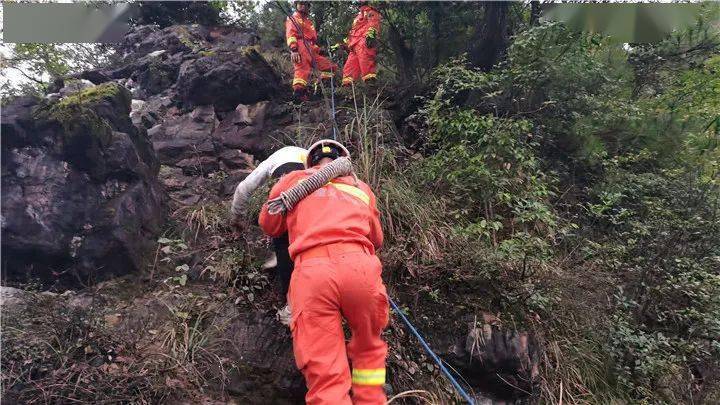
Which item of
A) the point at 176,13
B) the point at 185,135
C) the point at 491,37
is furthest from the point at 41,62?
the point at 491,37

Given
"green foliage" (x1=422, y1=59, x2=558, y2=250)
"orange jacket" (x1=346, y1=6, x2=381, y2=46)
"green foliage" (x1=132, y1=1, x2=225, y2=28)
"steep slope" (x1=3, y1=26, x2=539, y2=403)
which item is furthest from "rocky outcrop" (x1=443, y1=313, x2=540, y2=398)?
"green foliage" (x1=132, y1=1, x2=225, y2=28)

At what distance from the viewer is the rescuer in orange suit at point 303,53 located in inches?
250

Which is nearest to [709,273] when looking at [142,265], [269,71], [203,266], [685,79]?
[685,79]

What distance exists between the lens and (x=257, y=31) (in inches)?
331

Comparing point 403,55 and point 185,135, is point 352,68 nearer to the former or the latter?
point 403,55

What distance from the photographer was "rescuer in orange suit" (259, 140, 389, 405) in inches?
101

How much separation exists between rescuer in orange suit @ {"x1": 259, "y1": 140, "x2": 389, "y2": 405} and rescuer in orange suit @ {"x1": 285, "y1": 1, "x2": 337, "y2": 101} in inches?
149

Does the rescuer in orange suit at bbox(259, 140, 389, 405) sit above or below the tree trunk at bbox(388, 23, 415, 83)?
below

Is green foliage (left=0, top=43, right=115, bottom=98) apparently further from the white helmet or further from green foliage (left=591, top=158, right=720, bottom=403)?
green foliage (left=591, top=158, right=720, bottom=403)

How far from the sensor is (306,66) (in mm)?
6547

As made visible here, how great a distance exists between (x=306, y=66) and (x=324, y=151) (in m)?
3.67

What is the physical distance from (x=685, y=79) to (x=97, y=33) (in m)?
6.60

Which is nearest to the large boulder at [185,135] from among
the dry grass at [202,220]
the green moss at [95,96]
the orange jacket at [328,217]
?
the green moss at [95,96]

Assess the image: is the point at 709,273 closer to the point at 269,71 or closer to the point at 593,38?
the point at 593,38
